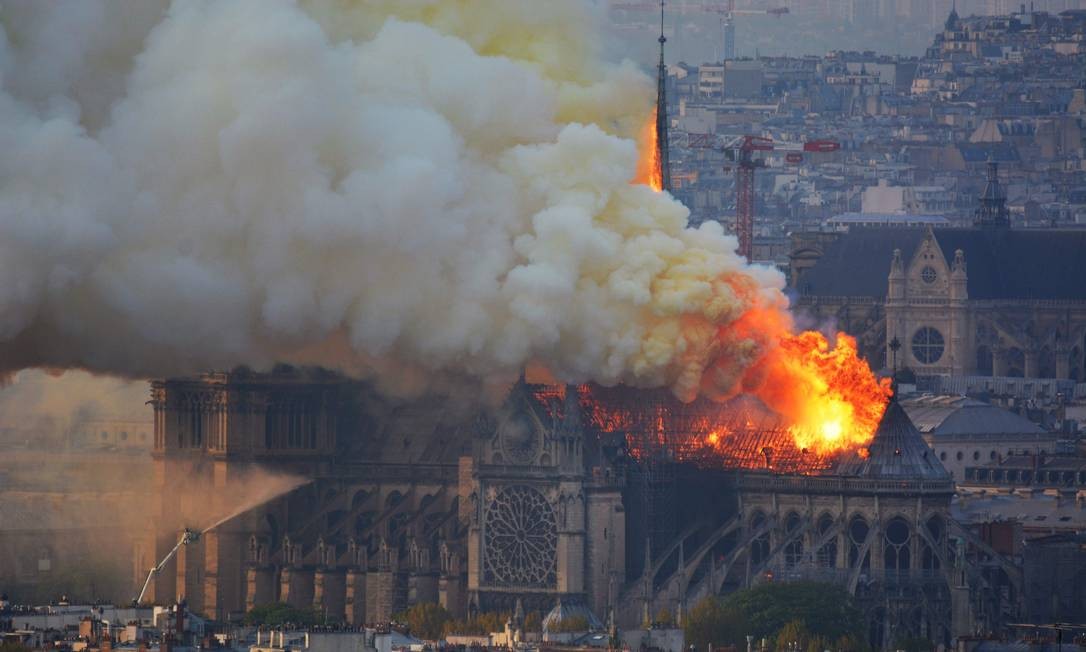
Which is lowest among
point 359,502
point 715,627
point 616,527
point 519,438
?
point 715,627

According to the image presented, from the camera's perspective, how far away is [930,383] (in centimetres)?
19138

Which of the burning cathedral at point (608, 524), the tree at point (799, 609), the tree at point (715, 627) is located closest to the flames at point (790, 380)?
the burning cathedral at point (608, 524)

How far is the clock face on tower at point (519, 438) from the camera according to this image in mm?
145500

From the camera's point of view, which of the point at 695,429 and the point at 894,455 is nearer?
the point at 894,455

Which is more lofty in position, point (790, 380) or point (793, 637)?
point (790, 380)

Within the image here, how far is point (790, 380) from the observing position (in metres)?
141

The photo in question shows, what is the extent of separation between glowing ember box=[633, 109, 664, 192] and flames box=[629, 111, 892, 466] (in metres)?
0.02

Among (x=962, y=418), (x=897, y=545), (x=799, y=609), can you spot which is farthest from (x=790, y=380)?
(x=962, y=418)

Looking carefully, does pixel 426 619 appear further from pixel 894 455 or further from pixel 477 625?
pixel 894 455

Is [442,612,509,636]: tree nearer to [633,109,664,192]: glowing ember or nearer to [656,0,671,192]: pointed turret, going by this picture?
[633,109,664,192]: glowing ember

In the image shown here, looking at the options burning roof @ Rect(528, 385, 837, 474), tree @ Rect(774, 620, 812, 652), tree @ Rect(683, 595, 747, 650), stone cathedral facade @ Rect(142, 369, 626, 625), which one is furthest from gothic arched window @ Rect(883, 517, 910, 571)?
tree @ Rect(774, 620, 812, 652)

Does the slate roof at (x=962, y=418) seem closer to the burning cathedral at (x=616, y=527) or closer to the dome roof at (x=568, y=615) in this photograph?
the burning cathedral at (x=616, y=527)

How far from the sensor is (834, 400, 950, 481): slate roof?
144 metres

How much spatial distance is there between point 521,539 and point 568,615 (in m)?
6.98
